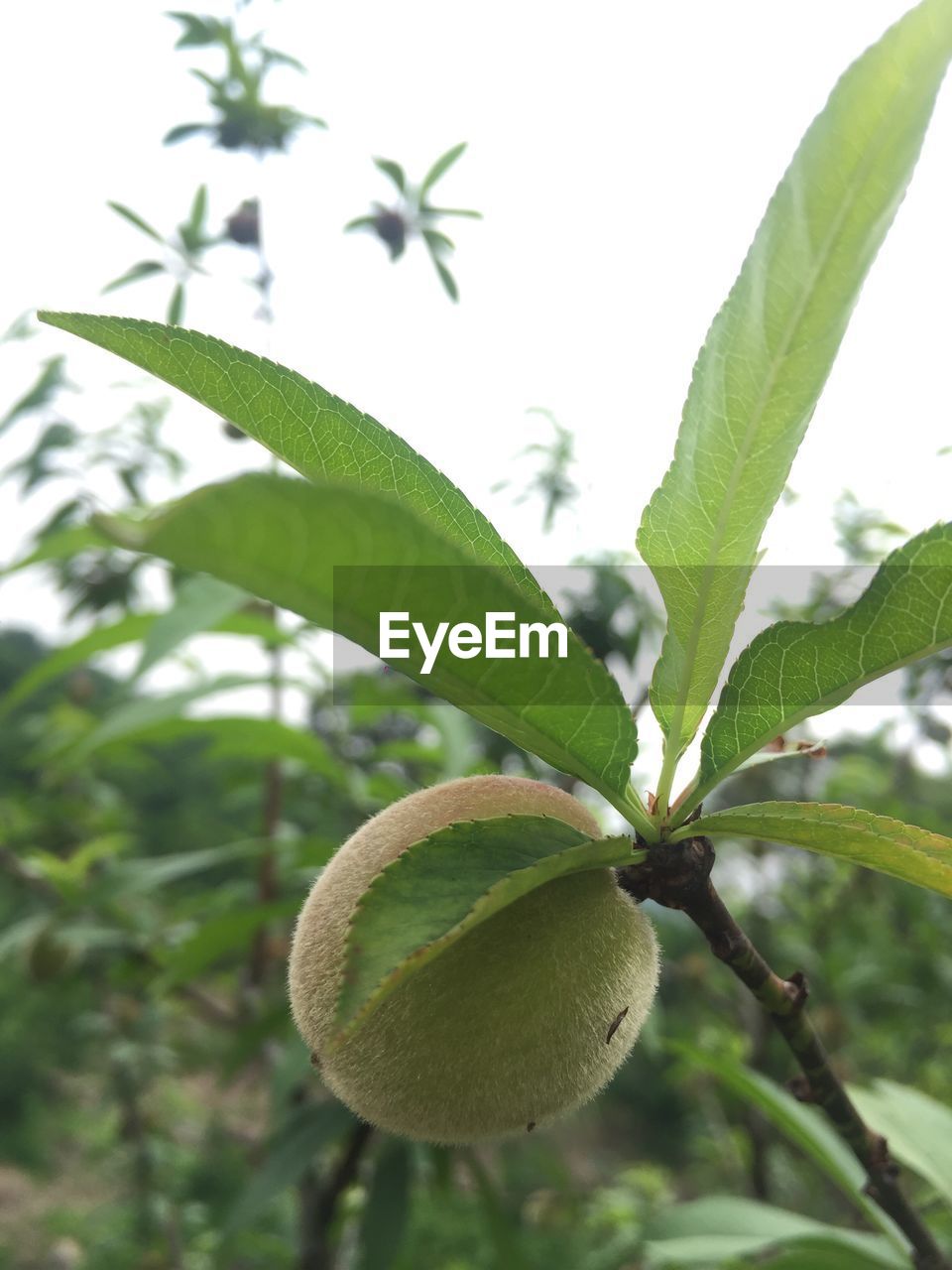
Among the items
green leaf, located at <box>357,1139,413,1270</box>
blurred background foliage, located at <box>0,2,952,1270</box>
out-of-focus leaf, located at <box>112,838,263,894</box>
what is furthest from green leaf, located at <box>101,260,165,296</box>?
green leaf, located at <box>357,1139,413,1270</box>

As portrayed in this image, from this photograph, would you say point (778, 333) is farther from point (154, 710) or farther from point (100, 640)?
point (100, 640)

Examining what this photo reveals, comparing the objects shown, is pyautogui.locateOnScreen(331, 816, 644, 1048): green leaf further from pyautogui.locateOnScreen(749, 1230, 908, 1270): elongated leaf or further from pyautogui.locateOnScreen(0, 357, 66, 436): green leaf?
pyautogui.locateOnScreen(0, 357, 66, 436): green leaf

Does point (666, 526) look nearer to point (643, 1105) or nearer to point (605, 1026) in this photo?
point (605, 1026)

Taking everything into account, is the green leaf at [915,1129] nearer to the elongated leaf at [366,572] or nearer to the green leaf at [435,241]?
the elongated leaf at [366,572]

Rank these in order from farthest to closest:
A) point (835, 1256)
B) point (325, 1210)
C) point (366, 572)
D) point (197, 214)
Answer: point (197, 214) < point (325, 1210) < point (835, 1256) < point (366, 572)

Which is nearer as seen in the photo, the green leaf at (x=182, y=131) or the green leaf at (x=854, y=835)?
the green leaf at (x=854, y=835)

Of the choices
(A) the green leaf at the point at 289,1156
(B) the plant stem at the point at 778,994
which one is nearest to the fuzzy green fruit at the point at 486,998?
(B) the plant stem at the point at 778,994

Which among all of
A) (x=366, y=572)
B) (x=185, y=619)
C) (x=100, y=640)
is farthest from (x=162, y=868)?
(x=366, y=572)
